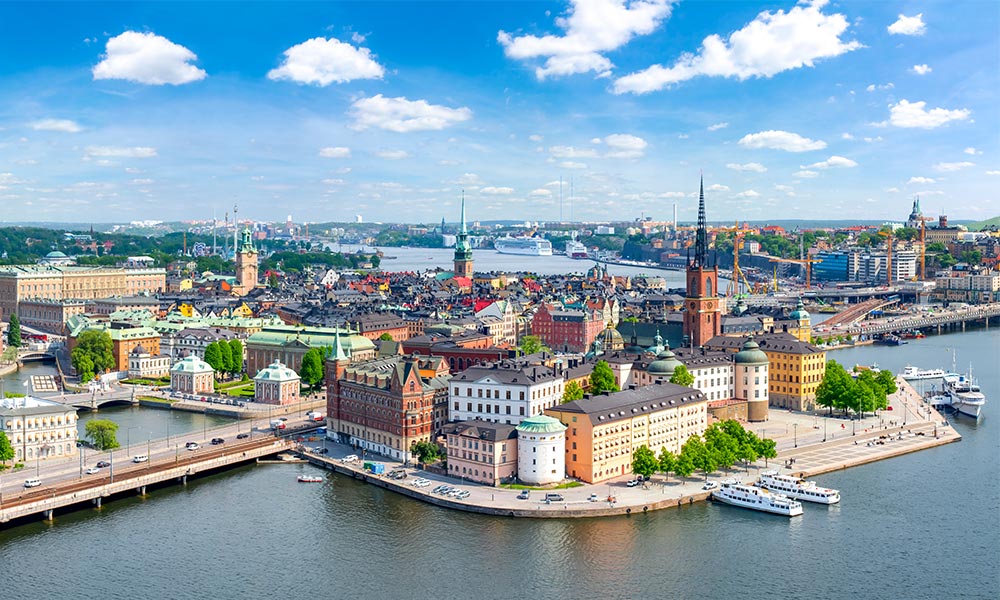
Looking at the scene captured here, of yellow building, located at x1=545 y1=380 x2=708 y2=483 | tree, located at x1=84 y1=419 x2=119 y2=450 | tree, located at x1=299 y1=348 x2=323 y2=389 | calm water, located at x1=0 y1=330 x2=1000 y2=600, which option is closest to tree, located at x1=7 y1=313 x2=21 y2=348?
tree, located at x1=299 y1=348 x2=323 y2=389

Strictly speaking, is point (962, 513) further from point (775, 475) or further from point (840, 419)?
point (840, 419)

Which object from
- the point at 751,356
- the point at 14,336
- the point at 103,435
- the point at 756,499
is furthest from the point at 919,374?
the point at 14,336

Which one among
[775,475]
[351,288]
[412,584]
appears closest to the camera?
[412,584]

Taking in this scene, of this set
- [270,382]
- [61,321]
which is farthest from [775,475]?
[61,321]

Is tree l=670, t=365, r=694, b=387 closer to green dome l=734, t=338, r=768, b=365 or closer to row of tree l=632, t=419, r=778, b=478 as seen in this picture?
green dome l=734, t=338, r=768, b=365

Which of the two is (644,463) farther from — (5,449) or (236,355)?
(236,355)
